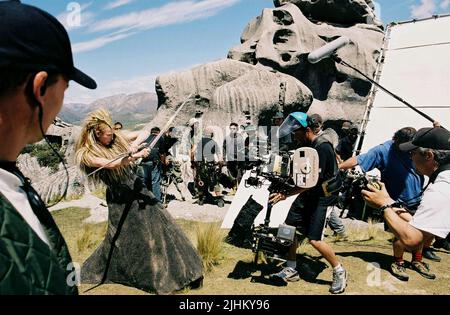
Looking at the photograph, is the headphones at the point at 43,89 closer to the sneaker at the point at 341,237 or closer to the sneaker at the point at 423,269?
the sneaker at the point at 423,269

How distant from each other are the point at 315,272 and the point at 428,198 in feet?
8.33

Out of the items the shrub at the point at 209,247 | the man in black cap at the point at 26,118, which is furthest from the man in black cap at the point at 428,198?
the man in black cap at the point at 26,118

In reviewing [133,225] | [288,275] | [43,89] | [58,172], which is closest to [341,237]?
[288,275]

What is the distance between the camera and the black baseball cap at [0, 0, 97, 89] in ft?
2.81

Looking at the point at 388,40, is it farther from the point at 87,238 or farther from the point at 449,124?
the point at 87,238

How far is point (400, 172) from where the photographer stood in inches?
224

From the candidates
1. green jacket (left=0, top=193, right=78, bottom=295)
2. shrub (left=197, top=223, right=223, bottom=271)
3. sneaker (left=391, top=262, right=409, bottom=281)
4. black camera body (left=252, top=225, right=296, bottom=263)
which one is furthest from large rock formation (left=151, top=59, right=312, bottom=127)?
green jacket (left=0, top=193, right=78, bottom=295)

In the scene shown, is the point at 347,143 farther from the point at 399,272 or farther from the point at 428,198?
the point at 428,198

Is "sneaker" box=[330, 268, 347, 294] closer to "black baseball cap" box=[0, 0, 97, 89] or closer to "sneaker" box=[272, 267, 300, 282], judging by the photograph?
"sneaker" box=[272, 267, 300, 282]

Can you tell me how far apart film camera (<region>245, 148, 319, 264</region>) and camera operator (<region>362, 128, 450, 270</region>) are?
86 cm

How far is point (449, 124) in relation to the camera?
25.3 ft

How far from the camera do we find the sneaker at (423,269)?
16.6 feet

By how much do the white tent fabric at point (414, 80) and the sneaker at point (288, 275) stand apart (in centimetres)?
477

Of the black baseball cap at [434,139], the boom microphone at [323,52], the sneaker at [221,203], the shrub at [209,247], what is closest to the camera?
the black baseball cap at [434,139]
